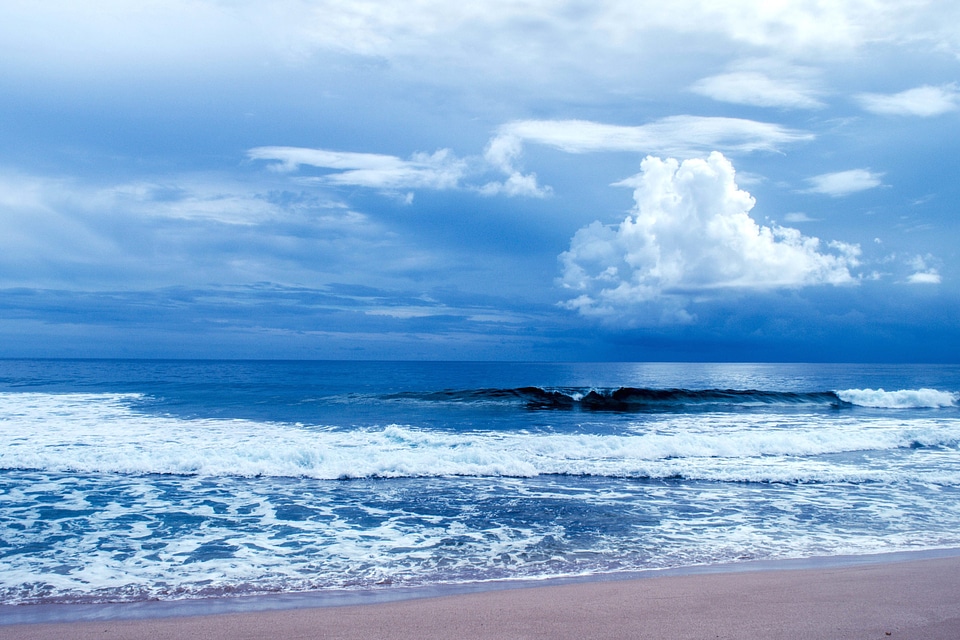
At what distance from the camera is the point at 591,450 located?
16.4 meters

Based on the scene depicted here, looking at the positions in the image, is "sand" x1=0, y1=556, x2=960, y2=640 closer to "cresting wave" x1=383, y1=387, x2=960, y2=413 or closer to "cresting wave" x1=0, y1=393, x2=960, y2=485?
"cresting wave" x1=0, y1=393, x2=960, y2=485

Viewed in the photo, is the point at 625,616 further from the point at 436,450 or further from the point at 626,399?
the point at 626,399

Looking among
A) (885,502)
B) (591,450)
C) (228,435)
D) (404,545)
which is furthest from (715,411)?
(404,545)

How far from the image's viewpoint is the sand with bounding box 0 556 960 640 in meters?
4.89

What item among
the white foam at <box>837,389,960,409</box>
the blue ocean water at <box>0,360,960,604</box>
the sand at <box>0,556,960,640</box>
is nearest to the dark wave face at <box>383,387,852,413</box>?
the white foam at <box>837,389,960,409</box>

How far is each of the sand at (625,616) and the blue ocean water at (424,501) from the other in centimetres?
98

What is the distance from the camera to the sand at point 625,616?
16.0 feet

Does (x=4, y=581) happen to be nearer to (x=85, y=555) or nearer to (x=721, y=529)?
(x=85, y=555)

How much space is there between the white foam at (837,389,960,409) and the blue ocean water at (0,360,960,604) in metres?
13.9

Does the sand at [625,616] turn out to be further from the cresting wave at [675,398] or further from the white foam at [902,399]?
the white foam at [902,399]

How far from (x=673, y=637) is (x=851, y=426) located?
24609 millimetres

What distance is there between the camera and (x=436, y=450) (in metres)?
16.0

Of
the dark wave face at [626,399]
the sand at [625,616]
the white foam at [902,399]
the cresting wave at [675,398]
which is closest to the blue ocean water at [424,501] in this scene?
the sand at [625,616]

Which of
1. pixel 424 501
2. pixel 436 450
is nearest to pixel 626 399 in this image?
pixel 436 450
